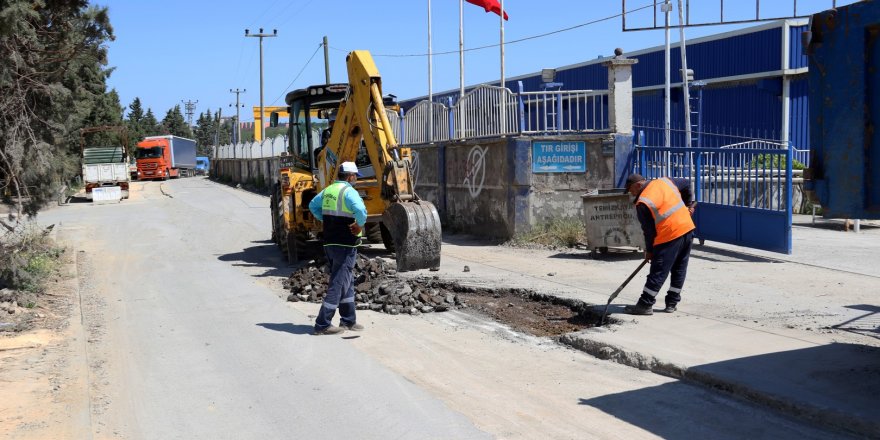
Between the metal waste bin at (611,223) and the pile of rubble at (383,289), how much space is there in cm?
336

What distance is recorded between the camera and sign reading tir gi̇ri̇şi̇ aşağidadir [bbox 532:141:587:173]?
52.7ft

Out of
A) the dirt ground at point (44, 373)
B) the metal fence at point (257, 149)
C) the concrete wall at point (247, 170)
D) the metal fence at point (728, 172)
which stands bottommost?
the dirt ground at point (44, 373)

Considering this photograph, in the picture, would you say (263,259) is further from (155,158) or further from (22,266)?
(155,158)

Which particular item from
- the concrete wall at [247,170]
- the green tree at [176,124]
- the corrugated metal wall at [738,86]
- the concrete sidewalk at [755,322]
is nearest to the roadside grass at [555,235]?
the concrete sidewalk at [755,322]

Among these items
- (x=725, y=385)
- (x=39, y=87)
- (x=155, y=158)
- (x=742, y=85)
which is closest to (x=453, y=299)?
(x=725, y=385)

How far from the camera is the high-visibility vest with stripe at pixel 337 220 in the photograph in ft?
29.2

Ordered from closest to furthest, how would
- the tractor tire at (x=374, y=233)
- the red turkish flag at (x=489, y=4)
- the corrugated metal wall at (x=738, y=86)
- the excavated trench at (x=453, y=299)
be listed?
1. the excavated trench at (x=453, y=299)
2. the tractor tire at (x=374, y=233)
3. the red turkish flag at (x=489, y=4)
4. the corrugated metal wall at (x=738, y=86)

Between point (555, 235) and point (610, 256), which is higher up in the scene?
point (555, 235)

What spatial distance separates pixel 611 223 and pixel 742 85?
19.4 metres

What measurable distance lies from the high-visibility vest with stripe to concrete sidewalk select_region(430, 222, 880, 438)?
8.31 feet

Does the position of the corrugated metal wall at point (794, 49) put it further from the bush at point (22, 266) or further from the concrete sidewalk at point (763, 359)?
the bush at point (22, 266)

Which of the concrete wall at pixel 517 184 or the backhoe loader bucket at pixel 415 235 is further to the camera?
the concrete wall at pixel 517 184

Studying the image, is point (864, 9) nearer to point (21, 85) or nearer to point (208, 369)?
point (208, 369)

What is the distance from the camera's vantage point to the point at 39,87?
1180 centimetres
